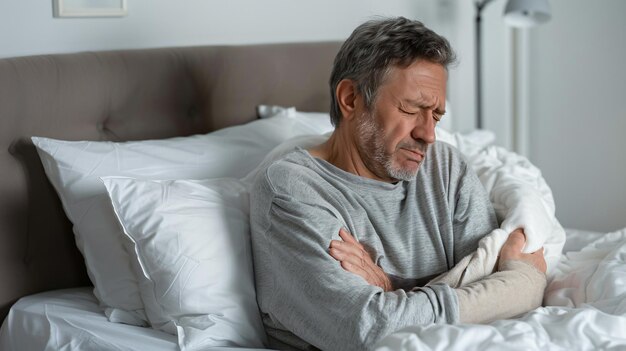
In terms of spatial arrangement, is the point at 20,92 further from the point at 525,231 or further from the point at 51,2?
the point at 525,231

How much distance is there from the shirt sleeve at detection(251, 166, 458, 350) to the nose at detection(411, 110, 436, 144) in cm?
26

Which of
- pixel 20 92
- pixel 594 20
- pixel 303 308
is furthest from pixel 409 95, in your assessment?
pixel 594 20

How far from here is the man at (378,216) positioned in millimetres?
1717

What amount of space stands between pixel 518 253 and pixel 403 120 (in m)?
0.38

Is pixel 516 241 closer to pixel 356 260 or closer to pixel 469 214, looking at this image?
pixel 469 214

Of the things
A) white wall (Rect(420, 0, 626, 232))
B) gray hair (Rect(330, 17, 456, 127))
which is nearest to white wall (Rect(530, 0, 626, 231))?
white wall (Rect(420, 0, 626, 232))

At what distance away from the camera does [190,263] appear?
6.14ft

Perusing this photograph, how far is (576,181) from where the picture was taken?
12.9 ft

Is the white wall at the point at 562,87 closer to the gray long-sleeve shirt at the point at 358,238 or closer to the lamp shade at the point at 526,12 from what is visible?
the lamp shade at the point at 526,12

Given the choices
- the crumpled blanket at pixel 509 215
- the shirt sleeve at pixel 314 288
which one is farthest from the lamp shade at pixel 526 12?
the shirt sleeve at pixel 314 288

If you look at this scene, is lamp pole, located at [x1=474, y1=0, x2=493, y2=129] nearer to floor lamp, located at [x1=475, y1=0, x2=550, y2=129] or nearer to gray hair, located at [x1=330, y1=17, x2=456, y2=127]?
floor lamp, located at [x1=475, y1=0, x2=550, y2=129]

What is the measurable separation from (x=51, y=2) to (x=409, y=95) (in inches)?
37.0

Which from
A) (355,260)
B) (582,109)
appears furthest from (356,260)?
(582,109)

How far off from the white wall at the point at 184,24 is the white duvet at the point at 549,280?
2.30 ft
